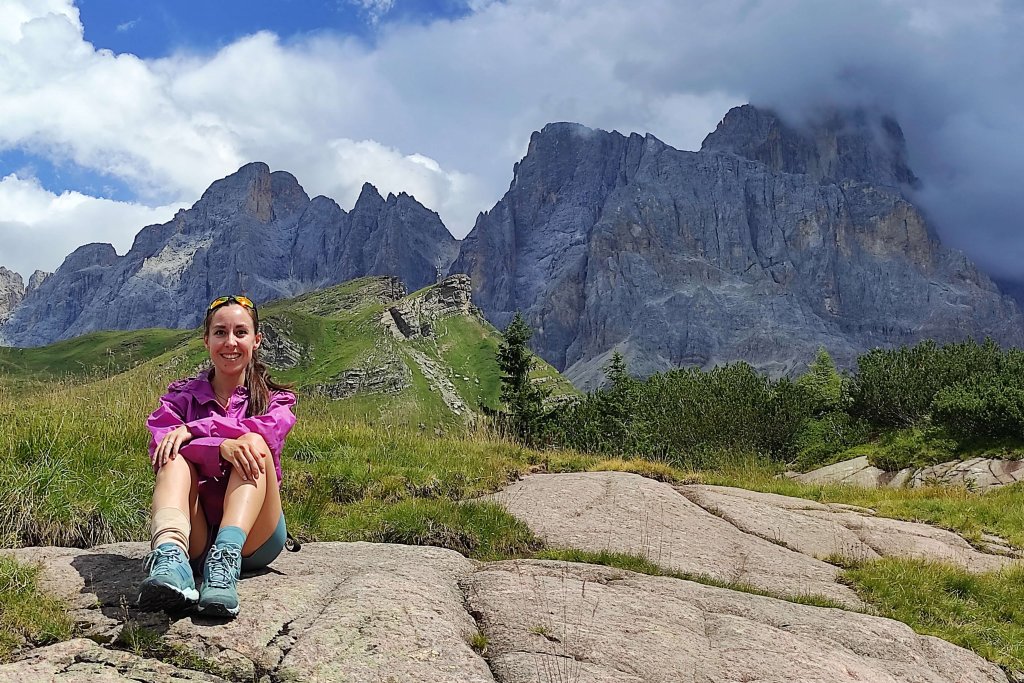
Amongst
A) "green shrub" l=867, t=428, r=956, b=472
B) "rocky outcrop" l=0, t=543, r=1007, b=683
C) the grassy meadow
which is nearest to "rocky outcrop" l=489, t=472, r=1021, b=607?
the grassy meadow

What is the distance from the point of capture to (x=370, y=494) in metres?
8.84

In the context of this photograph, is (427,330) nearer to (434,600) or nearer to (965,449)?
(965,449)

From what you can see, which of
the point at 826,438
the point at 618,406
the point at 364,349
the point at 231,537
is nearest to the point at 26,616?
the point at 231,537

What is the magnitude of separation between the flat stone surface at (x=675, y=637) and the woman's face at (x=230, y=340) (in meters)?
2.17

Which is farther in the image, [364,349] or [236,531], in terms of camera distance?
[364,349]

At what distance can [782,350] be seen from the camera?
197 m

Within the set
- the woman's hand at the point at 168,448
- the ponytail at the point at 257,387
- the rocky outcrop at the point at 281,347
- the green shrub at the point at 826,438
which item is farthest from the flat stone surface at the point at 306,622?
the rocky outcrop at the point at 281,347

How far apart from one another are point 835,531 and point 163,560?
8657mm

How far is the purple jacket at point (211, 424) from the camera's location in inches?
167

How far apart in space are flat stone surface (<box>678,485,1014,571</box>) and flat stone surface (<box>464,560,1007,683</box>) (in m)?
3.63

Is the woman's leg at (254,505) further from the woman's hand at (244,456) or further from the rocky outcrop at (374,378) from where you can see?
the rocky outcrop at (374,378)

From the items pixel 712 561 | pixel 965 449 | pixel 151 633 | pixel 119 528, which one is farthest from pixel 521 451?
pixel 965 449

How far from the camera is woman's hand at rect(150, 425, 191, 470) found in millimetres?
4082

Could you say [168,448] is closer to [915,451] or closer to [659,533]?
[659,533]
